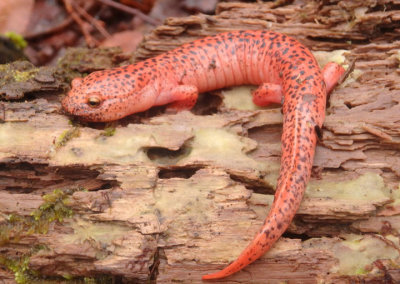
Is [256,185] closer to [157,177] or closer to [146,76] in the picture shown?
[157,177]

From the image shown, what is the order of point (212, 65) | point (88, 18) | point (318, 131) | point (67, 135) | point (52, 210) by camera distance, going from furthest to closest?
point (88, 18) → point (212, 65) → point (67, 135) → point (318, 131) → point (52, 210)

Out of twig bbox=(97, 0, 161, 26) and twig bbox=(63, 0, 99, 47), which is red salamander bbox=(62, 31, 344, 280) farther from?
twig bbox=(63, 0, 99, 47)

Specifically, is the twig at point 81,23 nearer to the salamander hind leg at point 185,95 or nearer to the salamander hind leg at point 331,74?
the salamander hind leg at point 185,95

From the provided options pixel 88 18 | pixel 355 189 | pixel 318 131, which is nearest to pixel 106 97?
pixel 318 131

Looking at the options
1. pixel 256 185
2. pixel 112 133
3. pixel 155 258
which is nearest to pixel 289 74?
pixel 256 185

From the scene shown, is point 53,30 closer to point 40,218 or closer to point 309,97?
point 40,218

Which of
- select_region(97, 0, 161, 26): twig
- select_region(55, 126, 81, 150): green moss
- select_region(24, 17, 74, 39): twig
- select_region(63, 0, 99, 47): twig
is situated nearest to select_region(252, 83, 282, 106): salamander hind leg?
select_region(55, 126, 81, 150): green moss
